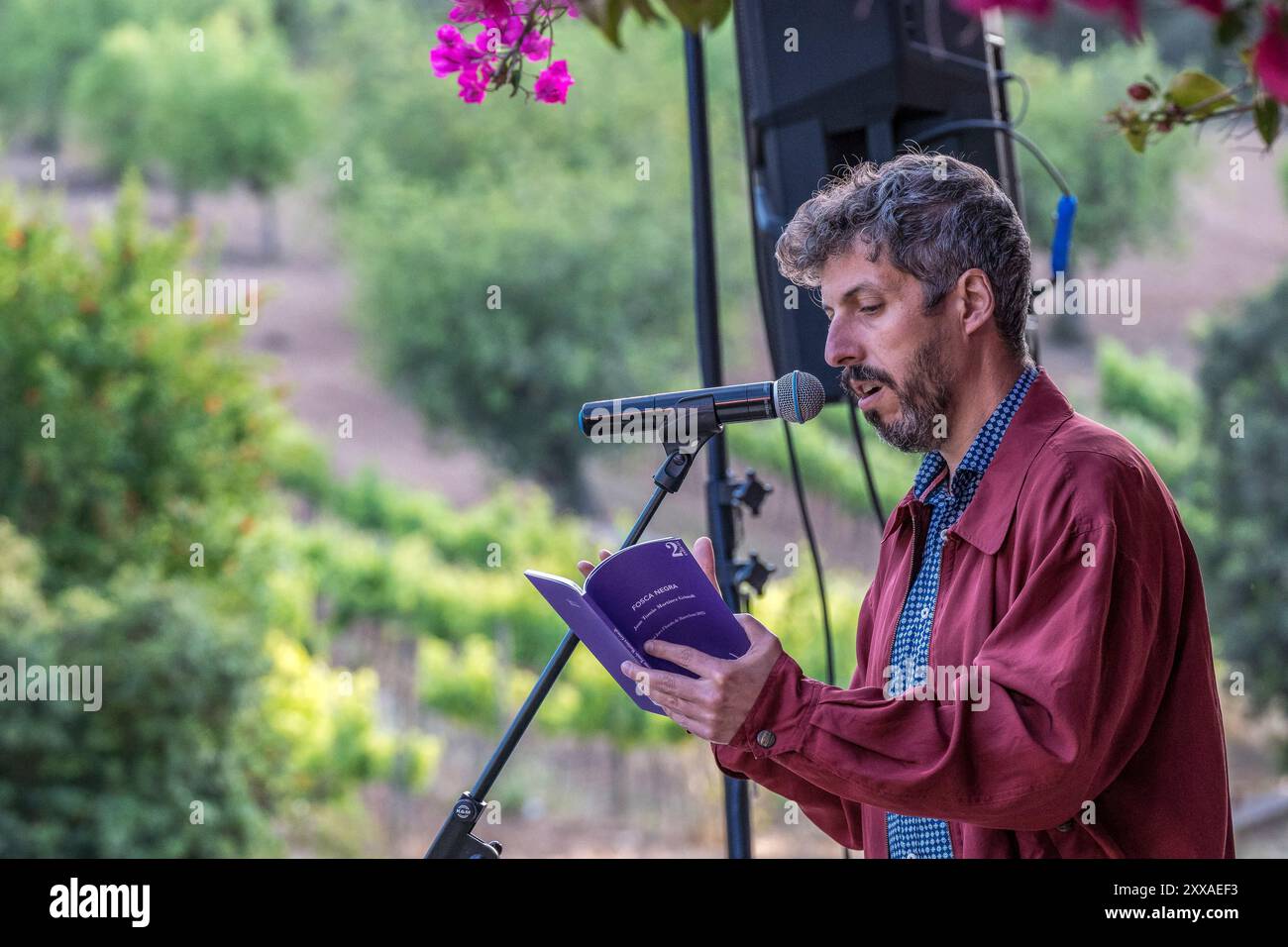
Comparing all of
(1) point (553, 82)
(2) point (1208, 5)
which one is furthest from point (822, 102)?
(2) point (1208, 5)

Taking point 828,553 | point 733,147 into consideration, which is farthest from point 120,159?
point 828,553

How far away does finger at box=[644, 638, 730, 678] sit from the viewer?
1.27 m

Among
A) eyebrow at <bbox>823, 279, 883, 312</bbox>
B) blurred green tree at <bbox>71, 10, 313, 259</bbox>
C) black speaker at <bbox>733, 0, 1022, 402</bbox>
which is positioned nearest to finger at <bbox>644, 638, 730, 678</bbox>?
eyebrow at <bbox>823, 279, 883, 312</bbox>

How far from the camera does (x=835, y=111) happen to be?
7.04 feet

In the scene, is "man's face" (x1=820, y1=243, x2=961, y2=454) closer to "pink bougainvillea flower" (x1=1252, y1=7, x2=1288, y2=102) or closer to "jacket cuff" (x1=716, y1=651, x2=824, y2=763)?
"jacket cuff" (x1=716, y1=651, x2=824, y2=763)

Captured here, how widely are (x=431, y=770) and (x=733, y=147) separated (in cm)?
1419

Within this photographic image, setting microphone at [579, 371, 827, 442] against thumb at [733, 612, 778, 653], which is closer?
thumb at [733, 612, 778, 653]

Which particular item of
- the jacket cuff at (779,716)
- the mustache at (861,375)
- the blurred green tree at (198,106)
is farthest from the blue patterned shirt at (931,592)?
the blurred green tree at (198,106)

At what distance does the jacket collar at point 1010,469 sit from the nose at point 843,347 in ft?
0.57

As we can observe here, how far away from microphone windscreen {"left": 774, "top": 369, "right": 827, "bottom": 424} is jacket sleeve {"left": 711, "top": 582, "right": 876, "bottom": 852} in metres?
0.28

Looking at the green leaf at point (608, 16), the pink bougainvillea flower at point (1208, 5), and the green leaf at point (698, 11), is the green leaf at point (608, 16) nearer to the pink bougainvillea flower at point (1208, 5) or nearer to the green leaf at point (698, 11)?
the green leaf at point (698, 11)

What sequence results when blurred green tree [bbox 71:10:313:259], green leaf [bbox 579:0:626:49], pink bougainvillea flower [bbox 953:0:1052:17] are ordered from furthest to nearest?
1. blurred green tree [bbox 71:10:313:259]
2. green leaf [bbox 579:0:626:49]
3. pink bougainvillea flower [bbox 953:0:1052:17]

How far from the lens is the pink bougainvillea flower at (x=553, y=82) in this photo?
1354 mm

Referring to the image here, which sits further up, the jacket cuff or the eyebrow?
the eyebrow
